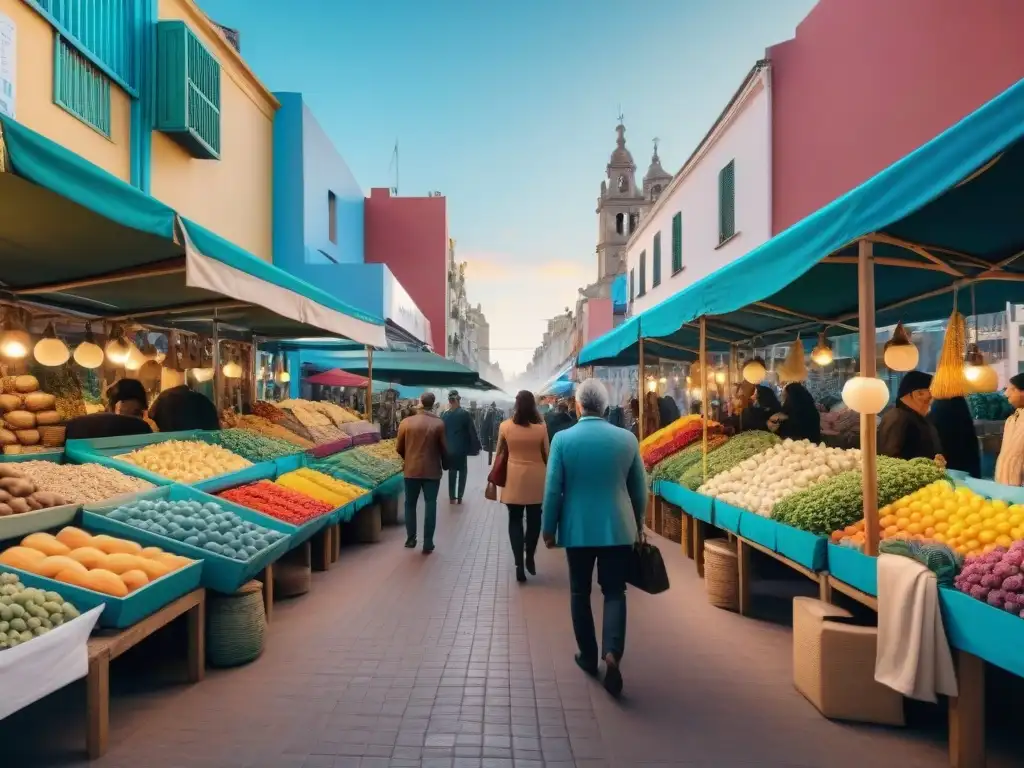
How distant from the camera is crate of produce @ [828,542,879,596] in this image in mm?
3928

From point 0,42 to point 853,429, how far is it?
12269 millimetres

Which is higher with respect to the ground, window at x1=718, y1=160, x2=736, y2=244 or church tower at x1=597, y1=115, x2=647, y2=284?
church tower at x1=597, y1=115, x2=647, y2=284

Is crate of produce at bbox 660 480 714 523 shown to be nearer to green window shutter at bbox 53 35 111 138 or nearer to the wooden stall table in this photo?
the wooden stall table

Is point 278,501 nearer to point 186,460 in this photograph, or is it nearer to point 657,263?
point 186,460

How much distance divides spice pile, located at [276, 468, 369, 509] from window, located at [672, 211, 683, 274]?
1362cm

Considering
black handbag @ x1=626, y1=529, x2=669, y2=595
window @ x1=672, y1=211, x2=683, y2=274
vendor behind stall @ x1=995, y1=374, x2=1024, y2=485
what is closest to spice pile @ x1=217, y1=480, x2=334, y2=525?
black handbag @ x1=626, y1=529, x2=669, y2=595

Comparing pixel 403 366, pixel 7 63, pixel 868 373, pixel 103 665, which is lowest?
pixel 103 665

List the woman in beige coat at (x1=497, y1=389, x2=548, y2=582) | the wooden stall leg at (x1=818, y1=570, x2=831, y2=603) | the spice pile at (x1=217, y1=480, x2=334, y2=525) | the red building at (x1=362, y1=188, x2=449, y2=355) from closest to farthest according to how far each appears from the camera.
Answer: the wooden stall leg at (x1=818, y1=570, x2=831, y2=603) → the spice pile at (x1=217, y1=480, x2=334, y2=525) → the woman in beige coat at (x1=497, y1=389, x2=548, y2=582) → the red building at (x1=362, y1=188, x2=449, y2=355)

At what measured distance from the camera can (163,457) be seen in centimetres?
651

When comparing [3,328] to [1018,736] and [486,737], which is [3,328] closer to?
[486,737]

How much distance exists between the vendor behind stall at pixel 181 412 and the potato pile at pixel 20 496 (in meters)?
3.79

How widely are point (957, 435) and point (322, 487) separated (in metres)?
6.88

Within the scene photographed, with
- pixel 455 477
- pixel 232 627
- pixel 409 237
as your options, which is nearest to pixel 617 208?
Result: pixel 409 237

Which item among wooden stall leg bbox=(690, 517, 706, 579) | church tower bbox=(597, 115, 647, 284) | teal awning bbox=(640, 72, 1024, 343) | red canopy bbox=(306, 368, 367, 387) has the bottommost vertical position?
wooden stall leg bbox=(690, 517, 706, 579)
